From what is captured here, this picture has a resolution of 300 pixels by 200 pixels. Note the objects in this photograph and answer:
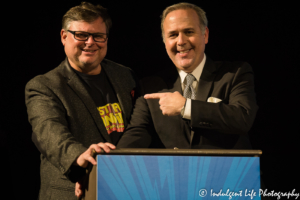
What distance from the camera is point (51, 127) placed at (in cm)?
201

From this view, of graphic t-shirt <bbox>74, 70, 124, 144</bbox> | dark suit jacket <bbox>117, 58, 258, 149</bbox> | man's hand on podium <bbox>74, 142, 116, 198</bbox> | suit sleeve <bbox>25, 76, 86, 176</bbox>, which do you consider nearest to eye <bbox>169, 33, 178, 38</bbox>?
dark suit jacket <bbox>117, 58, 258, 149</bbox>

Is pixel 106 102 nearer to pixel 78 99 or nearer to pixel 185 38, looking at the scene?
pixel 78 99

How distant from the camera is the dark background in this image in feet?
9.33

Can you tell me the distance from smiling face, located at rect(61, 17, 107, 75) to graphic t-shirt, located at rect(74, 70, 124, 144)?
10 cm

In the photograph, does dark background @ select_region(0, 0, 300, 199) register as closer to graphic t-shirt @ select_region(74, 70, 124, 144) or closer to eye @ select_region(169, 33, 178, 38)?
graphic t-shirt @ select_region(74, 70, 124, 144)

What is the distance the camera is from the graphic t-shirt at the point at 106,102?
2.37 m

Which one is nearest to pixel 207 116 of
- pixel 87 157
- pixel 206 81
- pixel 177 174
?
pixel 206 81

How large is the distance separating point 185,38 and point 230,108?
567mm

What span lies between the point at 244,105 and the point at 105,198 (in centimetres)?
104

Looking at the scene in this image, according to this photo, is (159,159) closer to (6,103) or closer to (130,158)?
(130,158)

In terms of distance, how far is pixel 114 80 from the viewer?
8.42ft

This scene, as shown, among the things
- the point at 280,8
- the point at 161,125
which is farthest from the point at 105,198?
the point at 280,8

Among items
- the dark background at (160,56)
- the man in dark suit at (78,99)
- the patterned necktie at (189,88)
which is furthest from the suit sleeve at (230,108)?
the dark background at (160,56)

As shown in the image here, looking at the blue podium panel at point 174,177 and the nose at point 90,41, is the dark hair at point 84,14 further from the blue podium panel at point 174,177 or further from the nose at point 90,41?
the blue podium panel at point 174,177
